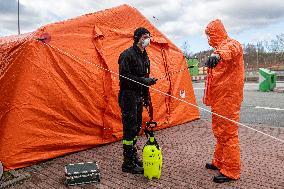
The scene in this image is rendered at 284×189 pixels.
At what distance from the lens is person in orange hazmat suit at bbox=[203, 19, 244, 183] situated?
4.81 m

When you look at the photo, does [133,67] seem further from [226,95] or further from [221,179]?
[221,179]

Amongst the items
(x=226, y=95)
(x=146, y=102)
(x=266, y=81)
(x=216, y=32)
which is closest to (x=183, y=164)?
(x=146, y=102)

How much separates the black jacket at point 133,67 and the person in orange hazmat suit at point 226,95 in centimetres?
103

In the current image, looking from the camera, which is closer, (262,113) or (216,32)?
(216,32)

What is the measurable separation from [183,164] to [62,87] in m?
2.57

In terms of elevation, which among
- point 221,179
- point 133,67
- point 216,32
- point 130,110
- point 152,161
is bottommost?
point 221,179

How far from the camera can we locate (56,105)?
246 inches

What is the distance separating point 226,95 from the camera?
15.9ft

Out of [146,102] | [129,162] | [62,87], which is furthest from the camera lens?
[62,87]

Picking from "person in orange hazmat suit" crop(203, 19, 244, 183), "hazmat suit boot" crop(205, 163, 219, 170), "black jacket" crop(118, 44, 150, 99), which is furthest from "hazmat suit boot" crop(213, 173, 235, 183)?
"black jacket" crop(118, 44, 150, 99)

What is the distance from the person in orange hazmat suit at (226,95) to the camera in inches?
189

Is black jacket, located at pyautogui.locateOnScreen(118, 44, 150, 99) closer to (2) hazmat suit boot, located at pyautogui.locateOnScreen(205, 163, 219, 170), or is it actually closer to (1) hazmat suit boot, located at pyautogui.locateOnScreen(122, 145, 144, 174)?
(1) hazmat suit boot, located at pyautogui.locateOnScreen(122, 145, 144, 174)

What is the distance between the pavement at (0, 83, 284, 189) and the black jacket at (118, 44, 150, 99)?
A: 1378 mm

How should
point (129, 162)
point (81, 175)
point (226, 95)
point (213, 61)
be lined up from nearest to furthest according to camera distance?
point (213, 61), point (226, 95), point (81, 175), point (129, 162)
